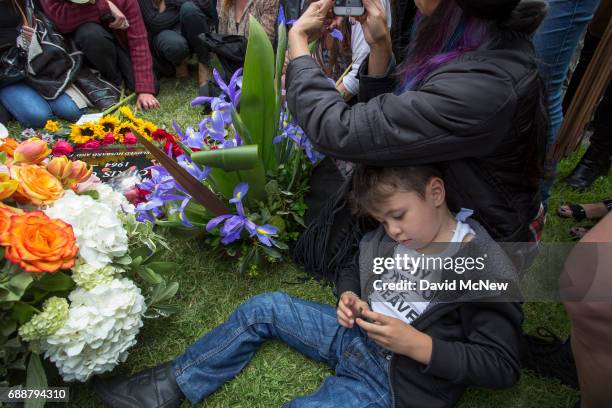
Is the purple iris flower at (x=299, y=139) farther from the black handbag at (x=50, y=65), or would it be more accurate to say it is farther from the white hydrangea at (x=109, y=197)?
the black handbag at (x=50, y=65)

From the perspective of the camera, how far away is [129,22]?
3113 mm

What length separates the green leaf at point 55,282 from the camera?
119 centimetres

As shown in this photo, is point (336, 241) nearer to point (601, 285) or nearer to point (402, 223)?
point (402, 223)

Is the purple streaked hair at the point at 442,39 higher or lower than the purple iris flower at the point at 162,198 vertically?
higher

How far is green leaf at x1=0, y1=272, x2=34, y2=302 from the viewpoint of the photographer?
109 cm

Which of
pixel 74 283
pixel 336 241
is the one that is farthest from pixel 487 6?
pixel 74 283

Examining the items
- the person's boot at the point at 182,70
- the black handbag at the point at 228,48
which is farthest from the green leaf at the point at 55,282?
the person's boot at the point at 182,70

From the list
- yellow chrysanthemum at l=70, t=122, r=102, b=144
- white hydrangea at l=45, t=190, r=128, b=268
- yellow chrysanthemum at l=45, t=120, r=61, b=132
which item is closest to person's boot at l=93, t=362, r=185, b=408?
white hydrangea at l=45, t=190, r=128, b=268

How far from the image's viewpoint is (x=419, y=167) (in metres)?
1.14

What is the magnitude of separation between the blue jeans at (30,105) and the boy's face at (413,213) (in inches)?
100

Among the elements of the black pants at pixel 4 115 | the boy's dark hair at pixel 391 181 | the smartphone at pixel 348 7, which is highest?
the smartphone at pixel 348 7

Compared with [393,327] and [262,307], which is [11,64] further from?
[393,327]

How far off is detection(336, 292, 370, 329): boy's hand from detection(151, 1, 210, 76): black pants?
8.14ft

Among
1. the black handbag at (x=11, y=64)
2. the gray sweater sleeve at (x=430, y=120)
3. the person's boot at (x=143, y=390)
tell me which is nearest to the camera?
the gray sweater sleeve at (x=430, y=120)
